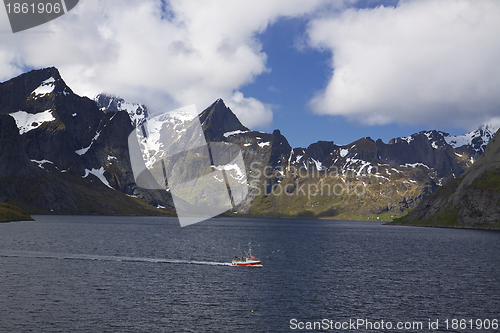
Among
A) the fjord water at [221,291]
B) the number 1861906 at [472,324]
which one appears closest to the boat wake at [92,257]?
the fjord water at [221,291]

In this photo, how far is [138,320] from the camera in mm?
55969

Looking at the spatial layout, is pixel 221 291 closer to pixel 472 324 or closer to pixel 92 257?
pixel 472 324

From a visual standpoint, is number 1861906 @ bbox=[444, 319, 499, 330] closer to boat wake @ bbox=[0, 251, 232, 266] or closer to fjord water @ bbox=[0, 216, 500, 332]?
fjord water @ bbox=[0, 216, 500, 332]

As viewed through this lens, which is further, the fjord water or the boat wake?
the boat wake

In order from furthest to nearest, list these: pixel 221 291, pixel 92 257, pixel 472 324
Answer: pixel 92 257 → pixel 221 291 → pixel 472 324

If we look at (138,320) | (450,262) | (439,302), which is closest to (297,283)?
(439,302)

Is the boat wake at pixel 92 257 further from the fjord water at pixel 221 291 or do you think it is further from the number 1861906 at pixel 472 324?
the number 1861906 at pixel 472 324

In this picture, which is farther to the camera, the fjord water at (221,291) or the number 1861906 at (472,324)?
the fjord water at (221,291)

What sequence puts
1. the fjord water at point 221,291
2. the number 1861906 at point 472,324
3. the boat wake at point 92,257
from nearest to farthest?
the number 1861906 at point 472,324
the fjord water at point 221,291
the boat wake at point 92,257

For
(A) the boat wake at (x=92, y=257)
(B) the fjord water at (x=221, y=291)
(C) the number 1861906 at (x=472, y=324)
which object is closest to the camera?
(C) the number 1861906 at (x=472, y=324)

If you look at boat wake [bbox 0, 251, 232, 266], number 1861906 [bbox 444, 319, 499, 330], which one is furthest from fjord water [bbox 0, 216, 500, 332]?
number 1861906 [bbox 444, 319, 499, 330]

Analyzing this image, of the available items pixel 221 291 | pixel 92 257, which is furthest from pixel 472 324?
pixel 92 257

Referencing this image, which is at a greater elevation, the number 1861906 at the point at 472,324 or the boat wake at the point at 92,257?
the boat wake at the point at 92,257

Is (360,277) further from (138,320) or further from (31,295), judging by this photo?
(31,295)
